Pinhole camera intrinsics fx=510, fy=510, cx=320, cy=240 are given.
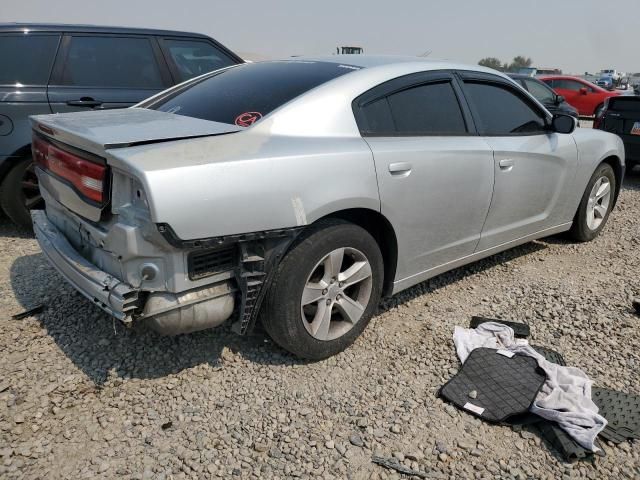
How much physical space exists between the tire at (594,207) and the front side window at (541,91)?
7.69 meters

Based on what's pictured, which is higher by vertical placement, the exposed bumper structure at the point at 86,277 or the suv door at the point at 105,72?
the suv door at the point at 105,72

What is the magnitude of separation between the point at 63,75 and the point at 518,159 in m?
3.97

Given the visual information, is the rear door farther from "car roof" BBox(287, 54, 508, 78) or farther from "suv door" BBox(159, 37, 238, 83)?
"car roof" BBox(287, 54, 508, 78)

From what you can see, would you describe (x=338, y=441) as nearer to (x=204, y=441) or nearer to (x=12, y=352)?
(x=204, y=441)

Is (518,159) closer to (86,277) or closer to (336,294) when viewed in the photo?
(336,294)

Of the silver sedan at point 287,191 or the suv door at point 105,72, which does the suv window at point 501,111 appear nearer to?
the silver sedan at point 287,191

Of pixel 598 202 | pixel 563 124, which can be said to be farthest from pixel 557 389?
pixel 598 202

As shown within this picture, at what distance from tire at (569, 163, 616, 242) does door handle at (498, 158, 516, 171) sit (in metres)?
1.39

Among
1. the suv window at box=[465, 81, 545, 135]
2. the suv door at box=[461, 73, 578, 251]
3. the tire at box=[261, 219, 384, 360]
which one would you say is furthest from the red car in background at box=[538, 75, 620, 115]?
the tire at box=[261, 219, 384, 360]

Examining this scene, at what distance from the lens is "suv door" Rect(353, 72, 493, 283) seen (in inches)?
A: 111

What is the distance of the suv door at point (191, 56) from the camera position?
5234mm

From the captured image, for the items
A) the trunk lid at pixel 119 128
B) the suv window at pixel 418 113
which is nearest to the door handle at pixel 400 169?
the suv window at pixel 418 113

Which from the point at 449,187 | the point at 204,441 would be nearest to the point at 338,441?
the point at 204,441

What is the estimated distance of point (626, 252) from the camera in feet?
15.3
